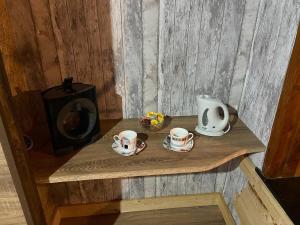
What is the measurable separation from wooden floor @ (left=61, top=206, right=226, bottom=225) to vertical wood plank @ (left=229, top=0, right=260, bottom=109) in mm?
708

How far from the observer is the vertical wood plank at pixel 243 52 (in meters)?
1.23

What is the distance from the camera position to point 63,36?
3.96 ft

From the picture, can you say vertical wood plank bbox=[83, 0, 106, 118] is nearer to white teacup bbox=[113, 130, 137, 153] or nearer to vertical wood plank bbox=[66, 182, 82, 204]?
white teacup bbox=[113, 130, 137, 153]

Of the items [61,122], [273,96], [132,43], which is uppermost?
[132,43]

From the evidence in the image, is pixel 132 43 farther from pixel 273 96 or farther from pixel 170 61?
pixel 273 96

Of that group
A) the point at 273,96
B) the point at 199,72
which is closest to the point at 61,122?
the point at 199,72

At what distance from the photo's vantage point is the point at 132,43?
125 cm

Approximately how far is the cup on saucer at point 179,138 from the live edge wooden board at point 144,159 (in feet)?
0.12

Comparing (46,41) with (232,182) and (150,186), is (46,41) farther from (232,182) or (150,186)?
(232,182)

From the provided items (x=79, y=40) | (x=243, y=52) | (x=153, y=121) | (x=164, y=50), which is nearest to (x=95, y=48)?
(x=79, y=40)

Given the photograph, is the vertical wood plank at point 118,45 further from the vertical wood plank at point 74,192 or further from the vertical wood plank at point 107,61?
the vertical wood plank at point 74,192

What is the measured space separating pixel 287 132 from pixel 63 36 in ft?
3.32

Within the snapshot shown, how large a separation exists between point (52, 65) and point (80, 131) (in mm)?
330

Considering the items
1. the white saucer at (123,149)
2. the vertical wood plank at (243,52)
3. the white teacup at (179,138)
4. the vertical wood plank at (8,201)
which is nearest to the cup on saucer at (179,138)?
the white teacup at (179,138)
